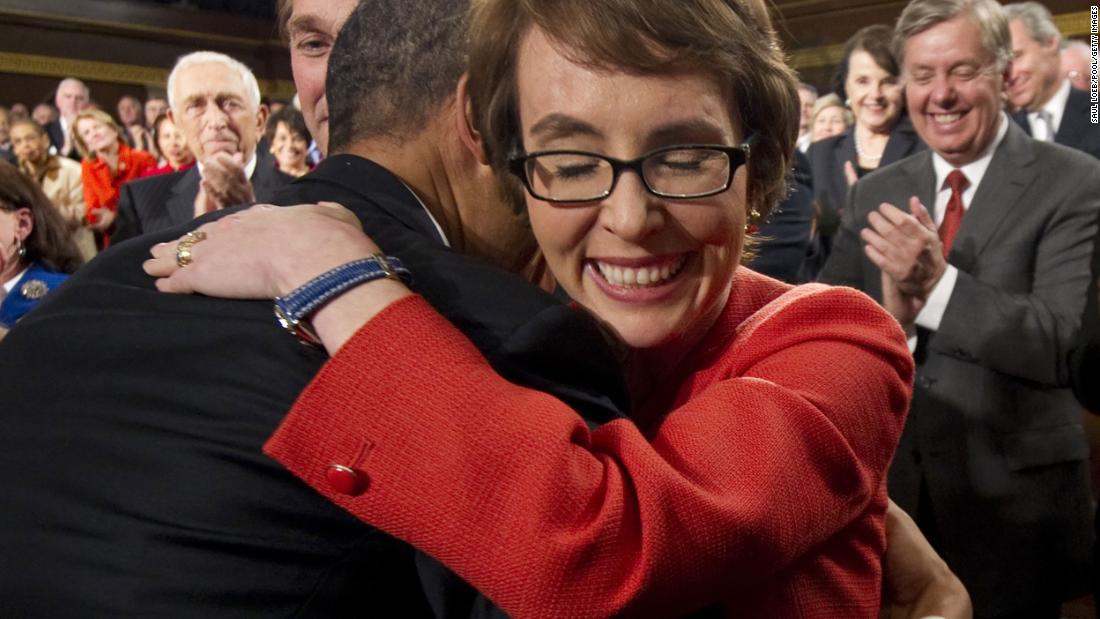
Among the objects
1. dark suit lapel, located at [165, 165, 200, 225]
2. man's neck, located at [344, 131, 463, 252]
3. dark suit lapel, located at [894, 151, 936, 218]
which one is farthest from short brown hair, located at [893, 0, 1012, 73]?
dark suit lapel, located at [165, 165, 200, 225]

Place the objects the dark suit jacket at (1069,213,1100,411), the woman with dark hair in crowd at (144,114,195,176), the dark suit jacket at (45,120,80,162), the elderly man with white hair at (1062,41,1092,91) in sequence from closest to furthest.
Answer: the dark suit jacket at (1069,213,1100,411) < the elderly man with white hair at (1062,41,1092,91) < the woman with dark hair in crowd at (144,114,195,176) < the dark suit jacket at (45,120,80,162)

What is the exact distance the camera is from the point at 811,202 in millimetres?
3812

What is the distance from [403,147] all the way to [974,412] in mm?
1918

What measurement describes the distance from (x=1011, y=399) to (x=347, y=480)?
2207 millimetres

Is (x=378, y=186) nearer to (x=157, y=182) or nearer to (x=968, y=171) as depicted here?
(x=968, y=171)

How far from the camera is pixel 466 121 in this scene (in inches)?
56.4

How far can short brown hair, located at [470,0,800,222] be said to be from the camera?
1301 mm

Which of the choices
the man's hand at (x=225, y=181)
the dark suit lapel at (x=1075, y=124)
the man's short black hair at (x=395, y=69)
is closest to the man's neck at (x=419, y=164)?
the man's short black hair at (x=395, y=69)

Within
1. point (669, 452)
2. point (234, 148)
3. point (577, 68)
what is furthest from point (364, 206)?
point (234, 148)

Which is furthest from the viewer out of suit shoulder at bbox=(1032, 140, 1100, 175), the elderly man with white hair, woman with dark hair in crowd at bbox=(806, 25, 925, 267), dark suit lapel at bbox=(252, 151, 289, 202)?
the elderly man with white hair

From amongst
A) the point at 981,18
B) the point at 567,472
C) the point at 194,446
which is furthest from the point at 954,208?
the point at 194,446

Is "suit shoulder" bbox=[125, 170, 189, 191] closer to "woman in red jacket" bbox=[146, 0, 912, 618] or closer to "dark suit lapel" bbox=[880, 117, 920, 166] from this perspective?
"dark suit lapel" bbox=[880, 117, 920, 166]

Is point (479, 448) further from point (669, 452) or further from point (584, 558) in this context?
point (669, 452)

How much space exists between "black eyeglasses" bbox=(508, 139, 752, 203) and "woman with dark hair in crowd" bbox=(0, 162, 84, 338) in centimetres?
291
